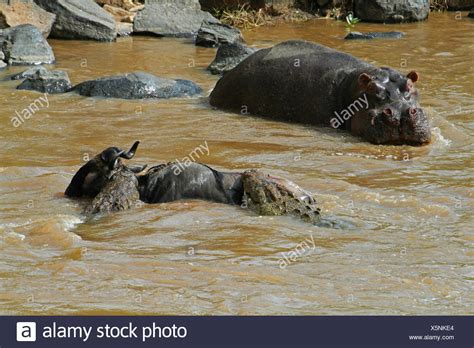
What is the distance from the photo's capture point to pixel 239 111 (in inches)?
449

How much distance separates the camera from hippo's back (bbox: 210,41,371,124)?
10.9 m

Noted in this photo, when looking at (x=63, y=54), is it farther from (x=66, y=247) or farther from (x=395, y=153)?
(x=66, y=247)

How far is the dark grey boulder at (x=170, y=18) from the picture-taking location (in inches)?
672

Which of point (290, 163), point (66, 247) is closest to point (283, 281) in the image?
point (66, 247)

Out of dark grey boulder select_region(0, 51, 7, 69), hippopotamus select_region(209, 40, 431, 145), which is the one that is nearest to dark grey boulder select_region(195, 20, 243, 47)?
dark grey boulder select_region(0, 51, 7, 69)

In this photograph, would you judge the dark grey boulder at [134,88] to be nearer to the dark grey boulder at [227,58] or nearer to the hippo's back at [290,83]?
the hippo's back at [290,83]

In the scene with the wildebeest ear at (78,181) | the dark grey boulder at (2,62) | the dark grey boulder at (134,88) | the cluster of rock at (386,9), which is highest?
the cluster of rock at (386,9)

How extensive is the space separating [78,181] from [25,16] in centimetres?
905

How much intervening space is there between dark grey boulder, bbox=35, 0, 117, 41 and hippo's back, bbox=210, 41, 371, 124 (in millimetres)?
5005

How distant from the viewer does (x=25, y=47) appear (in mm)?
14336

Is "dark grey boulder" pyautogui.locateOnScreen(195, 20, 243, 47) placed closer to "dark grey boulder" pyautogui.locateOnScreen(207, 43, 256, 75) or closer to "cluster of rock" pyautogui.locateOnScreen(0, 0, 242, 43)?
"cluster of rock" pyautogui.locateOnScreen(0, 0, 242, 43)

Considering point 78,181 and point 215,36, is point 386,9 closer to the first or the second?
point 215,36

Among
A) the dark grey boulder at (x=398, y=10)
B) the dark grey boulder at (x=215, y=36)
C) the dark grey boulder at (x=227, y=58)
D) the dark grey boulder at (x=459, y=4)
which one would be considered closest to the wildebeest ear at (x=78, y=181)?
the dark grey boulder at (x=227, y=58)

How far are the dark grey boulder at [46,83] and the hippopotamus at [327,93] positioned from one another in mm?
1877
